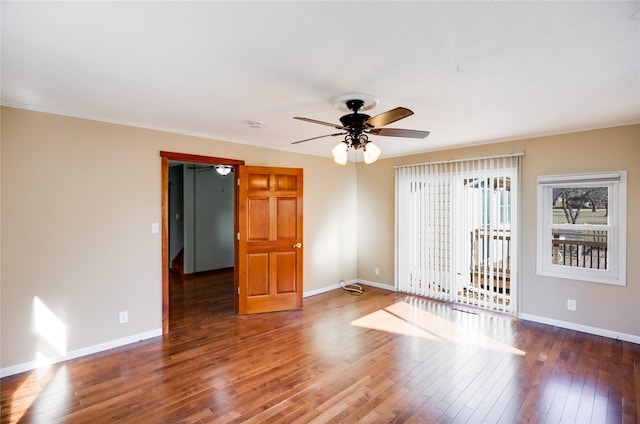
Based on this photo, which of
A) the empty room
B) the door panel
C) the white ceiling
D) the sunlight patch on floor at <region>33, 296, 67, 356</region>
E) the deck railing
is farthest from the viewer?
the door panel

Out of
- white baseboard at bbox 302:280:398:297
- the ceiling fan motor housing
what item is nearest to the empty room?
the ceiling fan motor housing

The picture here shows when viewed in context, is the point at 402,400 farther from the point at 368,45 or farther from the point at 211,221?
the point at 211,221

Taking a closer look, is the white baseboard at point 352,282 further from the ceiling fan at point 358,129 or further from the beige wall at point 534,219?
the ceiling fan at point 358,129

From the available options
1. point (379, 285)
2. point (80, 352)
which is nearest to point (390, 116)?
point (80, 352)

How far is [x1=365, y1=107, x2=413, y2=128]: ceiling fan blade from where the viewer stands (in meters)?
2.25

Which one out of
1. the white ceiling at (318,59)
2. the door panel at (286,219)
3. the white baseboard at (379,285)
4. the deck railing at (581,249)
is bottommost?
the white baseboard at (379,285)

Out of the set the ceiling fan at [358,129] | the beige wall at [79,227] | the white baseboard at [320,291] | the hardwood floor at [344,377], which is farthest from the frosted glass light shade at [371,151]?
the white baseboard at [320,291]

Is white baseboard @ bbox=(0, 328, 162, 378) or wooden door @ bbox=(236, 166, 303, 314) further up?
wooden door @ bbox=(236, 166, 303, 314)

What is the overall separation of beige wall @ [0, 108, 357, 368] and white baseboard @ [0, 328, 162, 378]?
0.04m

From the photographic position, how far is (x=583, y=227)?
391 centimetres

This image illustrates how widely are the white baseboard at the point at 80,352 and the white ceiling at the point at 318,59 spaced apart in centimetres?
244

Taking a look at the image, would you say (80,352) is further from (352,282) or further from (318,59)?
(352,282)

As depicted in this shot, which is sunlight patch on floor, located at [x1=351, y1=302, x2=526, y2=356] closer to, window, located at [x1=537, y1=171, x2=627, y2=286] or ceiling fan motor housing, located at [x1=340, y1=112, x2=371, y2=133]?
window, located at [x1=537, y1=171, x2=627, y2=286]

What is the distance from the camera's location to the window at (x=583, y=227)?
3.64m
